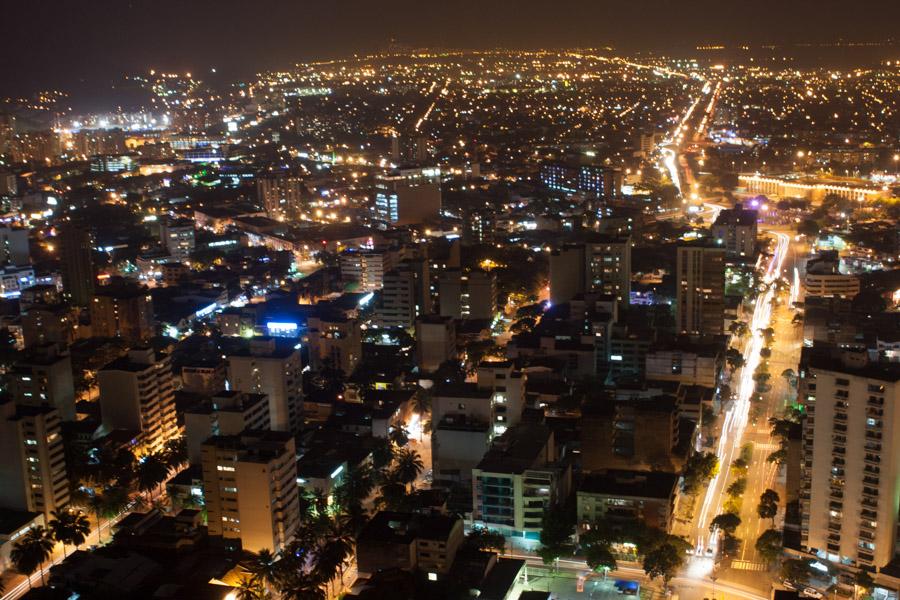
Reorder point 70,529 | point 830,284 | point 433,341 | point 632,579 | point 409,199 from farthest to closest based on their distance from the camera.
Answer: point 409,199, point 830,284, point 433,341, point 70,529, point 632,579

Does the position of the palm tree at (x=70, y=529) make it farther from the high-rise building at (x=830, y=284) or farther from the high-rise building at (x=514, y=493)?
the high-rise building at (x=830, y=284)

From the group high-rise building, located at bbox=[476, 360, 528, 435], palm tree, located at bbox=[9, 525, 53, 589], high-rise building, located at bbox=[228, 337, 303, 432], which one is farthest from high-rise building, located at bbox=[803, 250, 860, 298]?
palm tree, located at bbox=[9, 525, 53, 589]

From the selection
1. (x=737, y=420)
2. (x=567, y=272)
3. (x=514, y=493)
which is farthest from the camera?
(x=567, y=272)

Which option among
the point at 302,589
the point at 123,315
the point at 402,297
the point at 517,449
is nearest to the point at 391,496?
the point at 517,449

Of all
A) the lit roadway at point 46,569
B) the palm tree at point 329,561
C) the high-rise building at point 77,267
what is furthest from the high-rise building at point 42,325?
the palm tree at point 329,561

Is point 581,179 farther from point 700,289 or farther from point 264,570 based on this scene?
point 264,570

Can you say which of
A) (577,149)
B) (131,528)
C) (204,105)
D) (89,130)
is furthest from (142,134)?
(131,528)
